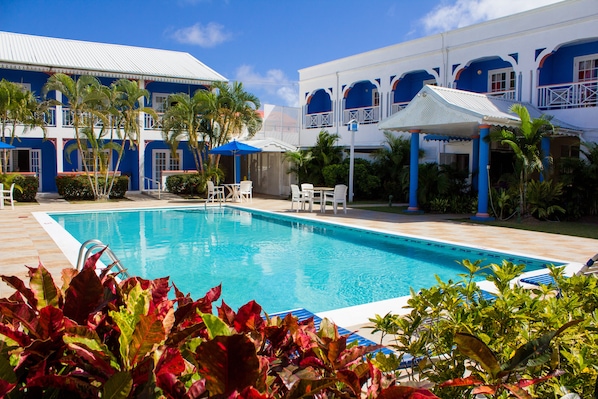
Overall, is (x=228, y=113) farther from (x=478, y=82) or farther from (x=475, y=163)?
(x=478, y=82)

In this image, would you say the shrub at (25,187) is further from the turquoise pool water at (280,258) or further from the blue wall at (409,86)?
the blue wall at (409,86)

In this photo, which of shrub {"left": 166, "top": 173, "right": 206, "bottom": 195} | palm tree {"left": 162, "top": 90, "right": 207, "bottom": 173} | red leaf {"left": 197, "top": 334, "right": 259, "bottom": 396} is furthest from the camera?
shrub {"left": 166, "top": 173, "right": 206, "bottom": 195}

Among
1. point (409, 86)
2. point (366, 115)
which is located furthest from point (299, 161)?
point (409, 86)

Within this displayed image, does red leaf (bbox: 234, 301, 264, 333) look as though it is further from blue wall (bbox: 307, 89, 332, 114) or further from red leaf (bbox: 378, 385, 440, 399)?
blue wall (bbox: 307, 89, 332, 114)

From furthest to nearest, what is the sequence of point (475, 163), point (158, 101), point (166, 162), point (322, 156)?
point (158, 101), point (166, 162), point (322, 156), point (475, 163)

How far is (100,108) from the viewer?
1997 centimetres

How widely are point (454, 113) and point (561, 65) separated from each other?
6162 mm

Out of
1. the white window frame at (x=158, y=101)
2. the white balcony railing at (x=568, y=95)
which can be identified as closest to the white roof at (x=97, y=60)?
the white window frame at (x=158, y=101)

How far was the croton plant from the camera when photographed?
1041mm

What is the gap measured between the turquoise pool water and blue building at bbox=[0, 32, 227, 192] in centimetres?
933

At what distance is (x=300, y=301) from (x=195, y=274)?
7.80ft

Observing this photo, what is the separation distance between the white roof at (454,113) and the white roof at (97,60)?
532 inches

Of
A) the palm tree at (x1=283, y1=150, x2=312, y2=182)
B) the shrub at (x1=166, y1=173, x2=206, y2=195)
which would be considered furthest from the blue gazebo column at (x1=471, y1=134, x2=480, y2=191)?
the shrub at (x1=166, y1=173, x2=206, y2=195)

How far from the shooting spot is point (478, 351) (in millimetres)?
1334
